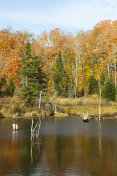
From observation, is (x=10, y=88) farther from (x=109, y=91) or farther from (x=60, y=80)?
(x=109, y=91)

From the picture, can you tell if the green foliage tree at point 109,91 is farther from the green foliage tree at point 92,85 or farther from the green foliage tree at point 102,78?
the green foliage tree at point 102,78

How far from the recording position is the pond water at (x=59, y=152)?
18938mm

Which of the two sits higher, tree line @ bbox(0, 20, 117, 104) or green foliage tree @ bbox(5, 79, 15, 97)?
tree line @ bbox(0, 20, 117, 104)

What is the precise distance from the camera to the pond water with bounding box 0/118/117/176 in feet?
Answer: 62.1

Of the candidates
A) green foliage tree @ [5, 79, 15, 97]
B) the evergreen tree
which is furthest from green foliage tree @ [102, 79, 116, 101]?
green foliage tree @ [5, 79, 15, 97]

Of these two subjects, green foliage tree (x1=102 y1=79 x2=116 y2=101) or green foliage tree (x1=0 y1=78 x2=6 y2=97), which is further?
green foliage tree (x1=0 y1=78 x2=6 y2=97)

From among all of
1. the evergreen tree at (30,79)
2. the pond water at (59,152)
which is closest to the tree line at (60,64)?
the evergreen tree at (30,79)

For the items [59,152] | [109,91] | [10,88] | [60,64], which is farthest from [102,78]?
[59,152]

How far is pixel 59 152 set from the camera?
966 inches

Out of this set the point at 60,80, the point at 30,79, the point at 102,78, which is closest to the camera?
the point at 30,79

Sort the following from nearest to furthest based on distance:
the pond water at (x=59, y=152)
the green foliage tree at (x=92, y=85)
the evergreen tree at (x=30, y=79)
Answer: the pond water at (x=59, y=152) → the evergreen tree at (x=30, y=79) → the green foliage tree at (x=92, y=85)

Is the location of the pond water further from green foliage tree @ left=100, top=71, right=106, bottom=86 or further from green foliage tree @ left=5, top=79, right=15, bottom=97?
green foliage tree @ left=100, top=71, right=106, bottom=86

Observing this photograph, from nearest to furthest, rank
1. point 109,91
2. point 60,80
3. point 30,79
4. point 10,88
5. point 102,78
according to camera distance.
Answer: point 109,91 < point 30,79 < point 10,88 < point 60,80 < point 102,78

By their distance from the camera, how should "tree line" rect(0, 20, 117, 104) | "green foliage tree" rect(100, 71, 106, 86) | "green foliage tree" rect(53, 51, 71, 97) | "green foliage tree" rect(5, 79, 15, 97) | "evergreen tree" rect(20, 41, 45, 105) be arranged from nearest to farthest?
"evergreen tree" rect(20, 41, 45, 105) < "tree line" rect(0, 20, 117, 104) < "green foliage tree" rect(5, 79, 15, 97) < "green foliage tree" rect(53, 51, 71, 97) < "green foliage tree" rect(100, 71, 106, 86)
